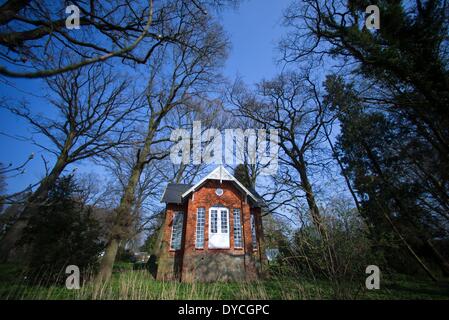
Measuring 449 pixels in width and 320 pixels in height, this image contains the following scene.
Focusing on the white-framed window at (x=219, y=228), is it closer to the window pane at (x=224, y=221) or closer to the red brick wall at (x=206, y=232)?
the window pane at (x=224, y=221)

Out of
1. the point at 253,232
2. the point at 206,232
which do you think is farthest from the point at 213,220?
the point at 253,232

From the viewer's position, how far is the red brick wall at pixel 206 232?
12.5 m

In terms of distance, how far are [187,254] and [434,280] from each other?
1534 centimetres

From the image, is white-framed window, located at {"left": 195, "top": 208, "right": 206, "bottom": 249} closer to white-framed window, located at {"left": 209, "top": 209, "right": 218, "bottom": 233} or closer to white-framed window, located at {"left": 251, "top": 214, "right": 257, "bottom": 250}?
white-framed window, located at {"left": 209, "top": 209, "right": 218, "bottom": 233}

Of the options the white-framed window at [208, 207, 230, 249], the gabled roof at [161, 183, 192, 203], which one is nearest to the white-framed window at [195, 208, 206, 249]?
the white-framed window at [208, 207, 230, 249]

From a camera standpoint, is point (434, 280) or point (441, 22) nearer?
point (441, 22)

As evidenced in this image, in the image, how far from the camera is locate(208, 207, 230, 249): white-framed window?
1301cm

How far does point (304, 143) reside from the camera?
53.6 ft

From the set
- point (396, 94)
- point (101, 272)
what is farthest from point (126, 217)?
point (396, 94)

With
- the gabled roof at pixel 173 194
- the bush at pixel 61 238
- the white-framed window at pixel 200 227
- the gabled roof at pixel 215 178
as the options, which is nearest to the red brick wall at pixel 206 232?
the white-framed window at pixel 200 227

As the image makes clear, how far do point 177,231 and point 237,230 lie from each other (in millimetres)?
4272

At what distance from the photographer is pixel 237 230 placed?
13617 mm

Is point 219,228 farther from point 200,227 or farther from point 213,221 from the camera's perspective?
point 200,227
